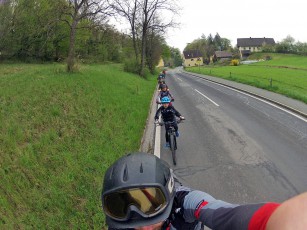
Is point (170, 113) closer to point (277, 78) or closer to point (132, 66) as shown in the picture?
point (132, 66)

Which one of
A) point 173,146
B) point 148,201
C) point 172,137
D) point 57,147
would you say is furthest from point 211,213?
point 57,147

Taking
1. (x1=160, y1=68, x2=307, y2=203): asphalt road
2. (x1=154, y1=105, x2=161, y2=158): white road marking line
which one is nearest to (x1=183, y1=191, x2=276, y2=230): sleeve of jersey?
(x1=160, y1=68, x2=307, y2=203): asphalt road

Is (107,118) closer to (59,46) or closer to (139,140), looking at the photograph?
(139,140)

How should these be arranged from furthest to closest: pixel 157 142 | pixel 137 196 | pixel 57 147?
pixel 157 142
pixel 57 147
pixel 137 196

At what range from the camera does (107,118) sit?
11.7 m

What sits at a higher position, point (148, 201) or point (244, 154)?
point (148, 201)

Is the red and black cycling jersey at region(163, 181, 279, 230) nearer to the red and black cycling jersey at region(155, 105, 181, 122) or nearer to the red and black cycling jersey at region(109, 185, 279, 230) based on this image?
the red and black cycling jersey at region(109, 185, 279, 230)

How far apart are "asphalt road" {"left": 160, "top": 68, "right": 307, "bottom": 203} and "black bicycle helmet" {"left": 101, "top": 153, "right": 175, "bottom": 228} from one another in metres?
4.01

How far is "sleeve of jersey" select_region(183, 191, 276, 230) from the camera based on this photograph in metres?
1.23

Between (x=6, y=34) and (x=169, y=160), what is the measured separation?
81.4 feet

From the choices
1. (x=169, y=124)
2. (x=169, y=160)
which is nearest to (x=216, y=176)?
(x=169, y=160)

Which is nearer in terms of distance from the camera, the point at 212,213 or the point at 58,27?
the point at 212,213

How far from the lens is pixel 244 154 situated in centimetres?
842

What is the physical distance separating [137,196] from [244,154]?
6.86 m
